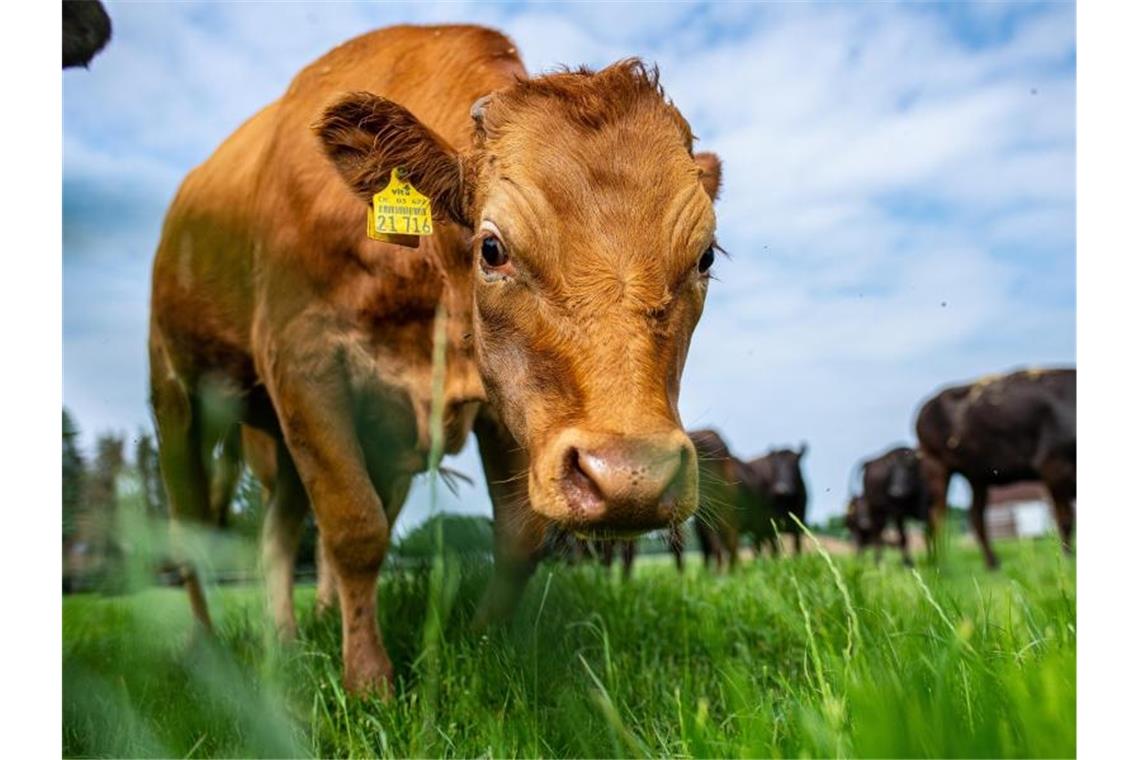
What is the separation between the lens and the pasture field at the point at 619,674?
174 cm

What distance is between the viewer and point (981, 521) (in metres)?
5.91

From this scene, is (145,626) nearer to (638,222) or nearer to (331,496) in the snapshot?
(331,496)

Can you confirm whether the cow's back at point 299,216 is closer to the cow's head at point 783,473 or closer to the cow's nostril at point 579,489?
the cow's nostril at point 579,489

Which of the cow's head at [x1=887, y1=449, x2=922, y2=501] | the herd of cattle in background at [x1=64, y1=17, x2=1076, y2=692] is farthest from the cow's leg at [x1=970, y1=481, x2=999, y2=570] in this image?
the herd of cattle in background at [x1=64, y1=17, x2=1076, y2=692]

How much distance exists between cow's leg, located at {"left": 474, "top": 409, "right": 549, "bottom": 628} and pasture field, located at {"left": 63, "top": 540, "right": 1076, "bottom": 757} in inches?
3.6

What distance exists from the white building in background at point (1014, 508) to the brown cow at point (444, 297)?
194 inches

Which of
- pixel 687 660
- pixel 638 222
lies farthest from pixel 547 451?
pixel 687 660

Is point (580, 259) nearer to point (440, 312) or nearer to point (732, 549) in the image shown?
point (440, 312)

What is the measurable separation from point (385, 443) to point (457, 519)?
2.02 ft

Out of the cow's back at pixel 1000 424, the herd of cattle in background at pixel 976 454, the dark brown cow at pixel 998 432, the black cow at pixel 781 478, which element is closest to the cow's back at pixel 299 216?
the black cow at pixel 781 478

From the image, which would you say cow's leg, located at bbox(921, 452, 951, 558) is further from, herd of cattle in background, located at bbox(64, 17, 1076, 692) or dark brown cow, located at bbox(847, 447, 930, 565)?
herd of cattle in background, located at bbox(64, 17, 1076, 692)

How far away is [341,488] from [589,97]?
1479mm

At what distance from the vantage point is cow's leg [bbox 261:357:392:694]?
3.29 m

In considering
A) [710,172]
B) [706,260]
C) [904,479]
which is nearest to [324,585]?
[710,172]
